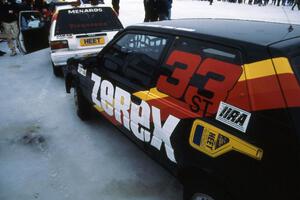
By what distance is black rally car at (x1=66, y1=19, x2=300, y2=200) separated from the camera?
1.75 metres

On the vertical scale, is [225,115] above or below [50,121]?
above

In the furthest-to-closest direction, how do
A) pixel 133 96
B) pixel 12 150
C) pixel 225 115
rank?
pixel 12 150
pixel 133 96
pixel 225 115

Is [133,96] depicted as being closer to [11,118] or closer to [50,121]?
[50,121]

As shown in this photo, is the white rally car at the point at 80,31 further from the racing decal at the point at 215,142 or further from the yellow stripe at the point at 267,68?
the yellow stripe at the point at 267,68

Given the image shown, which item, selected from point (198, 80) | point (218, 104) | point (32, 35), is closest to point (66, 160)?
point (198, 80)

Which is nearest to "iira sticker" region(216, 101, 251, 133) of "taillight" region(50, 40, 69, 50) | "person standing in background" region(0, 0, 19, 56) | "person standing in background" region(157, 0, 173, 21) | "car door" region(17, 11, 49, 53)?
"taillight" region(50, 40, 69, 50)

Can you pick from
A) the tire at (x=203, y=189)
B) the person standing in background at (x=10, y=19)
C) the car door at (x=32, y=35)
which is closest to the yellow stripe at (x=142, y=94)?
the tire at (x=203, y=189)

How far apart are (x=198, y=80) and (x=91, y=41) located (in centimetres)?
435

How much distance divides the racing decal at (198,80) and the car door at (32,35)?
5548 millimetres

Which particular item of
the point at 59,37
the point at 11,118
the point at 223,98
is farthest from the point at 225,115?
the point at 59,37

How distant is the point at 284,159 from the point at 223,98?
57cm

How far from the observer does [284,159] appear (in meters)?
A: 1.69

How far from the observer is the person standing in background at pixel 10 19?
8.78 meters

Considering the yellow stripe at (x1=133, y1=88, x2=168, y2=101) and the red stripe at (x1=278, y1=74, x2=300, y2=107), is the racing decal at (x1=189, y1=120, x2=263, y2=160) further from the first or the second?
the yellow stripe at (x1=133, y1=88, x2=168, y2=101)
